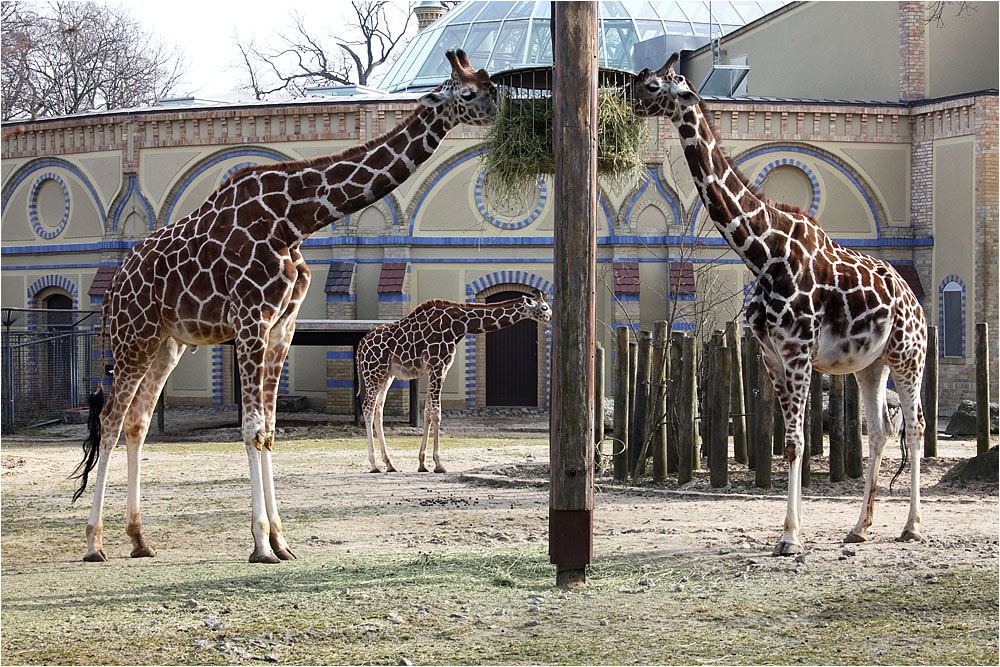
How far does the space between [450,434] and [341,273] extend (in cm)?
547

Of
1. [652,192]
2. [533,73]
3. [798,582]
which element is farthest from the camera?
[652,192]

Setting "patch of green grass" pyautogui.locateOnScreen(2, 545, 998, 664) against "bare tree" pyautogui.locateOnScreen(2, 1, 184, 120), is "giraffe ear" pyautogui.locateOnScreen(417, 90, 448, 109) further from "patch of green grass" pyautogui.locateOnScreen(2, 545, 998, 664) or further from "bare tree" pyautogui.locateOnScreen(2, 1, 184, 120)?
"bare tree" pyautogui.locateOnScreen(2, 1, 184, 120)

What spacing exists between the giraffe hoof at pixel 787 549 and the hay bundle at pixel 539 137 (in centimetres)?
296

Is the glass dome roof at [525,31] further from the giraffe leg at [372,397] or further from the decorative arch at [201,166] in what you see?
the giraffe leg at [372,397]

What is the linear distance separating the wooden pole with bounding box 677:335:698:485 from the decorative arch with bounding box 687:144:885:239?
1281 centimetres

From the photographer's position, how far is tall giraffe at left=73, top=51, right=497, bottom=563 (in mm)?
7570

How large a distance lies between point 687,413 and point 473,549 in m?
3.87

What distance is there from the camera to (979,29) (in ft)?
76.7

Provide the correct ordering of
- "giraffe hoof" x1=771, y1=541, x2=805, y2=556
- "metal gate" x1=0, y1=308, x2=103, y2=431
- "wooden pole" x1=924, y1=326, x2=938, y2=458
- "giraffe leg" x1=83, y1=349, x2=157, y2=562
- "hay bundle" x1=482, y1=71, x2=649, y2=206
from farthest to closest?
"metal gate" x1=0, y1=308, x2=103, y2=431 < "wooden pole" x1=924, y1=326, x2=938, y2=458 < "giraffe leg" x1=83, y1=349, x2=157, y2=562 < "hay bundle" x1=482, y1=71, x2=649, y2=206 < "giraffe hoof" x1=771, y1=541, x2=805, y2=556

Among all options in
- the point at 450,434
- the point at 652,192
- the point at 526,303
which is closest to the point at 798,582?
the point at 526,303

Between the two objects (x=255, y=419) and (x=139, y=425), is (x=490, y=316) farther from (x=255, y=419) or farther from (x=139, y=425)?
(x=255, y=419)

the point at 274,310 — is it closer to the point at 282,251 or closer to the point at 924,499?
the point at 282,251

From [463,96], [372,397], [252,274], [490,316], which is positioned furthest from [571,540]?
[490,316]

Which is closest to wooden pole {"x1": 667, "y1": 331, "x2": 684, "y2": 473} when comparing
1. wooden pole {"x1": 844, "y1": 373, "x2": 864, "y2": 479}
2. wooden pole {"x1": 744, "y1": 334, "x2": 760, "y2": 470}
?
wooden pole {"x1": 744, "y1": 334, "x2": 760, "y2": 470}
